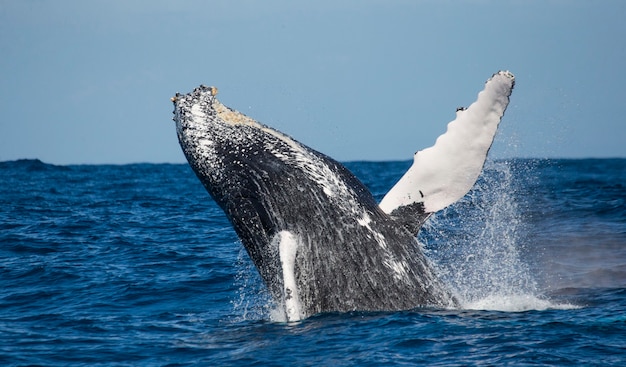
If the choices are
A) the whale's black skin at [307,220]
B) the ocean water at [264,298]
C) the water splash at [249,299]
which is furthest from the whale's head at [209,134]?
the ocean water at [264,298]

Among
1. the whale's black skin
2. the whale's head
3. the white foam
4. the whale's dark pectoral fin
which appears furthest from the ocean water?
the whale's head

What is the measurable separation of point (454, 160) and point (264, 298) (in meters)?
3.58

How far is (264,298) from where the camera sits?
40.3 feet

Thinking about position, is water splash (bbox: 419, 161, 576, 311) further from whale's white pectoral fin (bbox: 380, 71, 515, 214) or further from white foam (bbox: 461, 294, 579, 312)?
whale's white pectoral fin (bbox: 380, 71, 515, 214)

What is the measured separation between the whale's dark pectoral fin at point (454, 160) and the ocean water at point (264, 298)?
131 centimetres

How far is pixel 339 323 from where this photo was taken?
9.73 m

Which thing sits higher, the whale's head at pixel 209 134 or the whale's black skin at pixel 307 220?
the whale's head at pixel 209 134

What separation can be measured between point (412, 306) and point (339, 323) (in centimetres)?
100

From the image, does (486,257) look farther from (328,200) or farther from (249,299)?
(328,200)

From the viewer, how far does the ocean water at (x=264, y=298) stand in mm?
9164

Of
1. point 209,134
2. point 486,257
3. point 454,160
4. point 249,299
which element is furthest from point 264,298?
point 486,257

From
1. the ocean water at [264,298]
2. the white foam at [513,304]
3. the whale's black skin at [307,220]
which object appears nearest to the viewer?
the ocean water at [264,298]

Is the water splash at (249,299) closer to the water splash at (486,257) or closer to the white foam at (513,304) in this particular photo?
the water splash at (486,257)

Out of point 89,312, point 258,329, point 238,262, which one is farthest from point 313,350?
point 238,262
